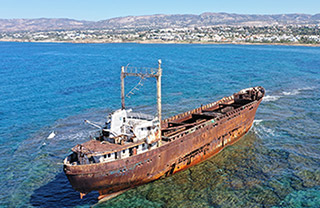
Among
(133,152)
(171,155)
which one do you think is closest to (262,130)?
(171,155)

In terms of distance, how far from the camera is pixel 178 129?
31531 millimetres

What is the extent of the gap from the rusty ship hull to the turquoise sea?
1.07m

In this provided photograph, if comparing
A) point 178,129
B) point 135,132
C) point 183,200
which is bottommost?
point 183,200

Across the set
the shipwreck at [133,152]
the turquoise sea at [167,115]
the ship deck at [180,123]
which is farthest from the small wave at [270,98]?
the shipwreck at [133,152]

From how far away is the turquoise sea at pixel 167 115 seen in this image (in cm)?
2358

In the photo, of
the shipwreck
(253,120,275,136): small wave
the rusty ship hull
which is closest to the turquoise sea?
(253,120,275,136): small wave

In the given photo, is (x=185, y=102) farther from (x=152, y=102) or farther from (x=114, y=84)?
(x=114, y=84)

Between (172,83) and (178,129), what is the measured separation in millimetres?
38330

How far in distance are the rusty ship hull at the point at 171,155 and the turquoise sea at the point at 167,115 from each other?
1070mm

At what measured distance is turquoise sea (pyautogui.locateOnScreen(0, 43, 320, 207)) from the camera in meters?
23.6

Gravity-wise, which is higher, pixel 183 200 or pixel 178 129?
pixel 178 129

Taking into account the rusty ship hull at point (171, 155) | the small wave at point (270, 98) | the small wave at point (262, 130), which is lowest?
the small wave at point (262, 130)

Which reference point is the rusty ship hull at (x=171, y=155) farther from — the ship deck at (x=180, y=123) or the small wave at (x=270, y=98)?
the small wave at (x=270, y=98)

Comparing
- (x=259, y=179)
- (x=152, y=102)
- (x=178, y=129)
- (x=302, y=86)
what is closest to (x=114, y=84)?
(x=152, y=102)
